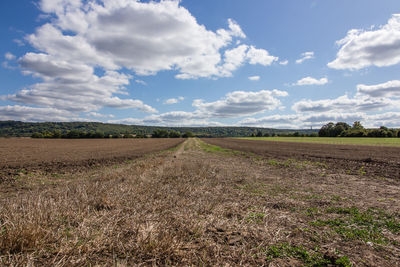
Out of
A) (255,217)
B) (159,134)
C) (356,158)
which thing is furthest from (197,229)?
(159,134)

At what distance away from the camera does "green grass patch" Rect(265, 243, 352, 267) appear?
3.24 metres

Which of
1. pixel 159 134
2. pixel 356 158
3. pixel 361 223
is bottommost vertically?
pixel 159 134

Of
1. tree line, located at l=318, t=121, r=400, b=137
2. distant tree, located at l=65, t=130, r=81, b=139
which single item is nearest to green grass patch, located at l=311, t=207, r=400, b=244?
tree line, located at l=318, t=121, r=400, b=137

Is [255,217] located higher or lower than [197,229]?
lower

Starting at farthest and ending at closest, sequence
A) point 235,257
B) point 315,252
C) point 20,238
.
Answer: point 315,252
point 235,257
point 20,238

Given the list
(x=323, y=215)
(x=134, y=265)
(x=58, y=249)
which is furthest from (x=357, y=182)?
(x=58, y=249)

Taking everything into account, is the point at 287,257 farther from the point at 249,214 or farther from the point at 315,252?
the point at 249,214

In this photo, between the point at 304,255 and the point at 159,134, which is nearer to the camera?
the point at 304,255

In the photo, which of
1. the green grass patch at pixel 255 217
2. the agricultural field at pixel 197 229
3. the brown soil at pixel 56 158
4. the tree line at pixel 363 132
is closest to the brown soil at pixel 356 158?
the agricultural field at pixel 197 229

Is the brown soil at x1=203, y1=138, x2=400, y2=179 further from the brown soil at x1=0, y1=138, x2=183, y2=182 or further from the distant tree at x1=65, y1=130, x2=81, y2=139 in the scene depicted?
the distant tree at x1=65, y1=130, x2=81, y2=139

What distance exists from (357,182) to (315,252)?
9021 millimetres

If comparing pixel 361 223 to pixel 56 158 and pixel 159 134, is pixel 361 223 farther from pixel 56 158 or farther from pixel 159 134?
pixel 159 134

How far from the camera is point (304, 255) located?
3480 mm

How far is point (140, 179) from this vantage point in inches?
324
